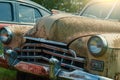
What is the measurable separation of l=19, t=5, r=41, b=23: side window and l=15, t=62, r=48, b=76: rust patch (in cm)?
416

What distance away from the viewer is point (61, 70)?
526 cm

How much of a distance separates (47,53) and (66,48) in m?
0.34

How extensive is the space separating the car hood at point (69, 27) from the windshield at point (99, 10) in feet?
2.62

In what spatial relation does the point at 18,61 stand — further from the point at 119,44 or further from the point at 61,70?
the point at 119,44

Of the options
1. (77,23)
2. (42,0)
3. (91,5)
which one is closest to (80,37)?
(77,23)

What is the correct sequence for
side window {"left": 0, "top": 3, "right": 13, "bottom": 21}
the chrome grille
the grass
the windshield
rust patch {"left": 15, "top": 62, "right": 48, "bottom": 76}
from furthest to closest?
1. side window {"left": 0, "top": 3, "right": 13, "bottom": 21}
2. the grass
3. the windshield
4. rust patch {"left": 15, "top": 62, "right": 48, "bottom": 76}
5. the chrome grille

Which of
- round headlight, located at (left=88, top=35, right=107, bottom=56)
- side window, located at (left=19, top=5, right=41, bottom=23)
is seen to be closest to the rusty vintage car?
round headlight, located at (left=88, top=35, right=107, bottom=56)

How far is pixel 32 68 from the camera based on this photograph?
5621mm

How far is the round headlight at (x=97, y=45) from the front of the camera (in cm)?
492

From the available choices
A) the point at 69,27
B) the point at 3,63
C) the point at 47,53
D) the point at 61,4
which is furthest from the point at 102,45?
the point at 61,4

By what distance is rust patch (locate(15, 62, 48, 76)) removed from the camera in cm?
544

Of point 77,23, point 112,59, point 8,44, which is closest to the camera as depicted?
point 112,59

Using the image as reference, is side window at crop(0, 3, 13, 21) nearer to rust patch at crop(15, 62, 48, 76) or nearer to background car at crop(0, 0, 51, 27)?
background car at crop(0, 0, 51, 27)

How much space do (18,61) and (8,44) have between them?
0.56 metres
